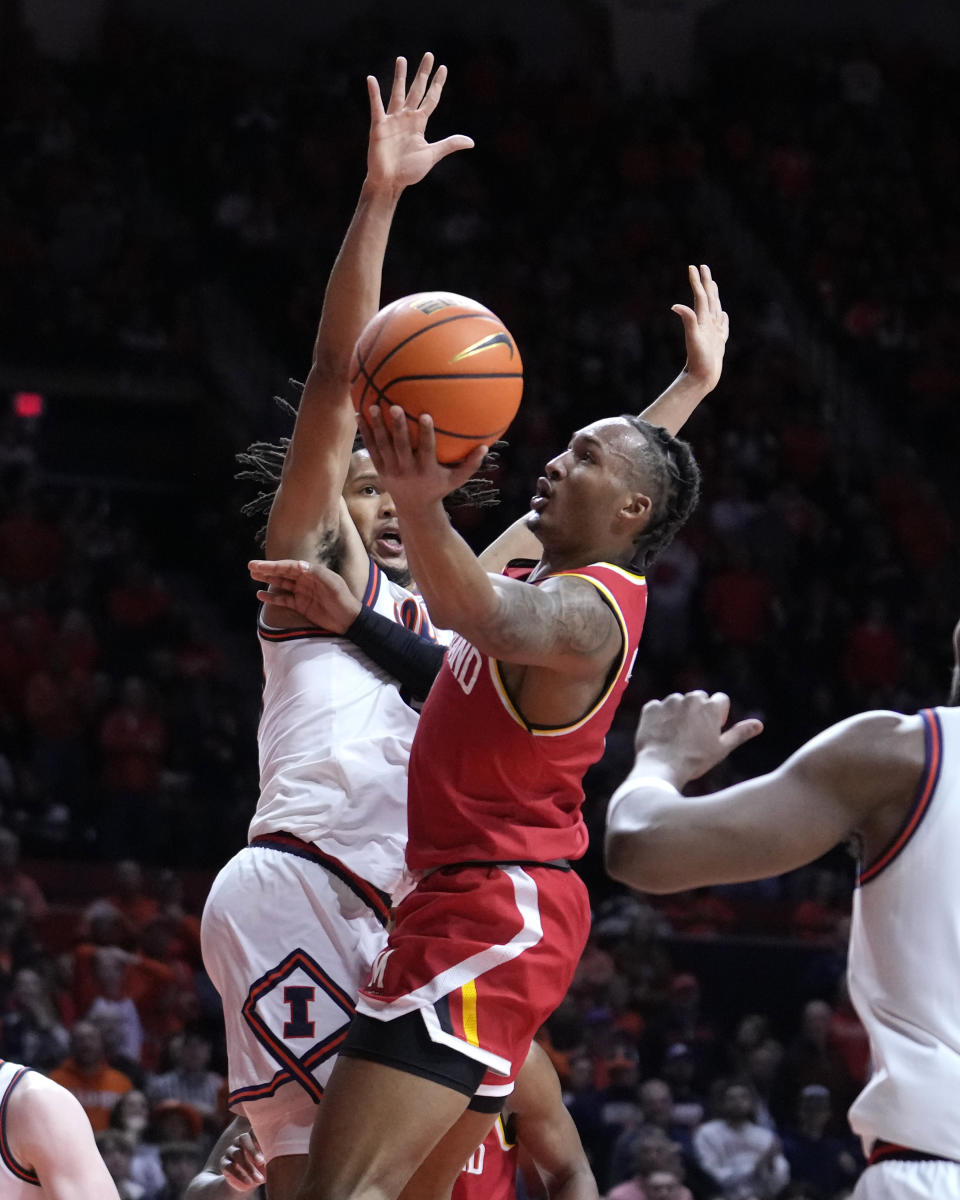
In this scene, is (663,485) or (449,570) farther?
(663,485)

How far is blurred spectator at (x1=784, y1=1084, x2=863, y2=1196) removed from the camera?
8.06m

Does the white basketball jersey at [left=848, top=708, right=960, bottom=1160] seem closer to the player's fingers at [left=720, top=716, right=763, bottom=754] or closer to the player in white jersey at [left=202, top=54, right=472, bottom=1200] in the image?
the player's fingers at [left=720, top=716, right=763, bottom=754]

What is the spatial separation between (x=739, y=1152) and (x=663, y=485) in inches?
208

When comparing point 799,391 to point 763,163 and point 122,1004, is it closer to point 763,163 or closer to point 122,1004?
point 763,163

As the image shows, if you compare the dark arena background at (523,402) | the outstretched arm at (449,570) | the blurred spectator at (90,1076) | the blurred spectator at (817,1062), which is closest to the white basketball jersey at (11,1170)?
the outstretched arm at (449,570)

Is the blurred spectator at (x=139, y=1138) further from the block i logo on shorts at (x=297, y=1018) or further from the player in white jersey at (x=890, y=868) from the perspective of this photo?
the player in white jersey at (x=890, y=868)

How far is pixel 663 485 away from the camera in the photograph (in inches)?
145

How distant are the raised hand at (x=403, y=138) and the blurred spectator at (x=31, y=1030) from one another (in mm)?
5267

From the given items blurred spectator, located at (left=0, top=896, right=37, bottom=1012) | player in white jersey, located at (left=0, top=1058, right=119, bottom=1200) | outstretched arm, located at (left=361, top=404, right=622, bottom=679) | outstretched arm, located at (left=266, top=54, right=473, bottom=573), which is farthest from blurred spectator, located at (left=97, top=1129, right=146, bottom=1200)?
outstretched arm, located at (left=361, top=404, right=622, bottom=679)

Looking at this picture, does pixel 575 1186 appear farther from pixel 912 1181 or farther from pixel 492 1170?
pixel 912 1181

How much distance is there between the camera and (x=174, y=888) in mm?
9156

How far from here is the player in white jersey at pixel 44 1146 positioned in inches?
142

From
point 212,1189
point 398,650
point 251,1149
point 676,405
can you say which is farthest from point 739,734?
point 212,1189

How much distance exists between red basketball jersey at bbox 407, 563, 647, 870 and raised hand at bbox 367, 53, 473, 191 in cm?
117
